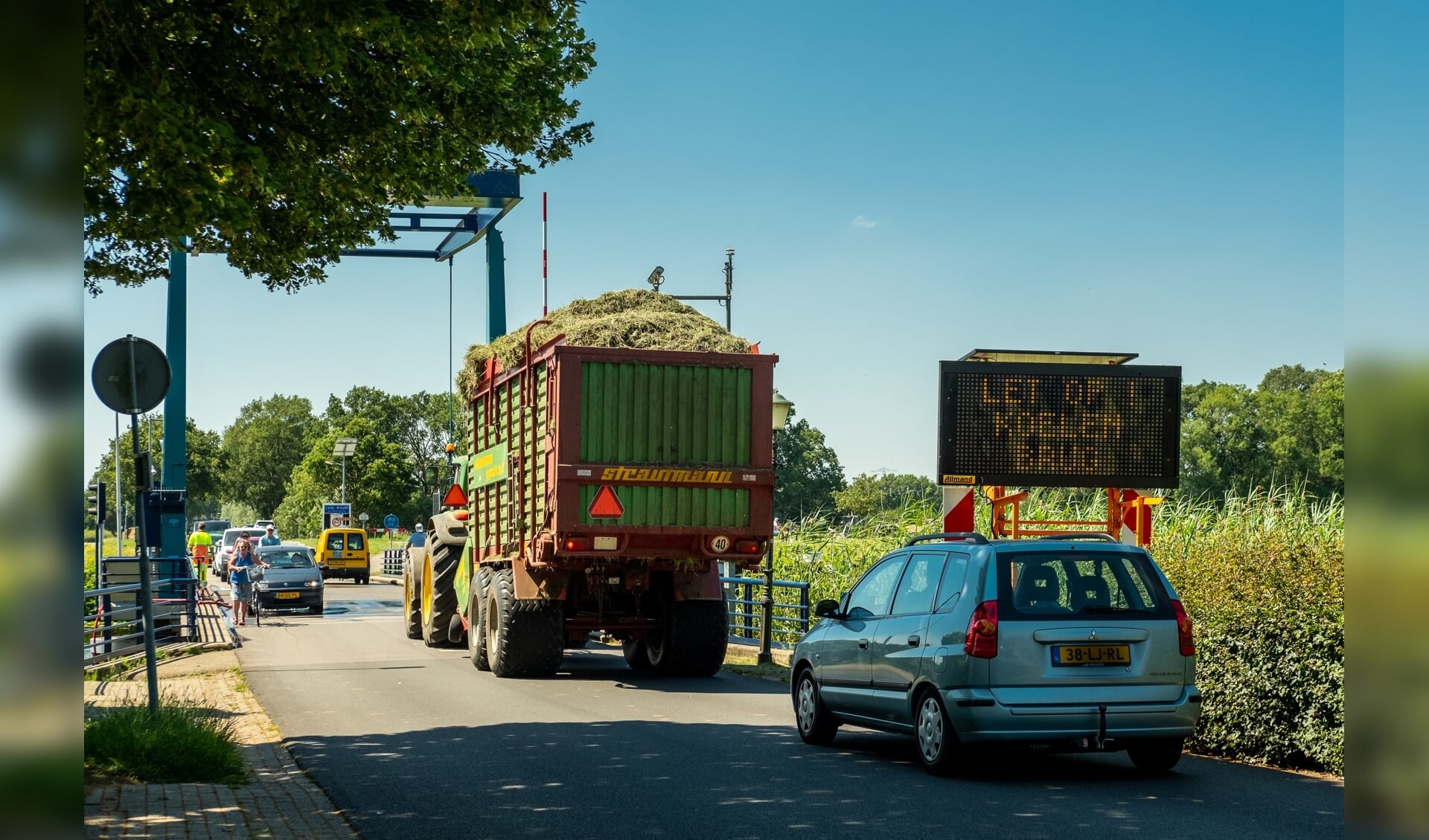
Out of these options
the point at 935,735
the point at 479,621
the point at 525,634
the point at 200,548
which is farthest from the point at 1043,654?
the point at 200,548

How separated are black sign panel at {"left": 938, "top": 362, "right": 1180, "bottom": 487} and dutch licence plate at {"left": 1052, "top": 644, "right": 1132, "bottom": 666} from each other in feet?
14.0

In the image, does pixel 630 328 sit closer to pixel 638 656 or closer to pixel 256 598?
pixel 638 656

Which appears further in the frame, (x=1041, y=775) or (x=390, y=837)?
(x=1041, y=775)

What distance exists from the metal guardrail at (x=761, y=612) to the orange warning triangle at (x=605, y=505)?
462 cm

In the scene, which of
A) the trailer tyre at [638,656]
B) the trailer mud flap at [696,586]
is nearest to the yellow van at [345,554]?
the trailer tyre at [638,656]

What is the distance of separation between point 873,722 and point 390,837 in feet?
14.2

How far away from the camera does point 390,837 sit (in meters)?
7.81

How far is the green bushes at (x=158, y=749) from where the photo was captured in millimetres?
9078

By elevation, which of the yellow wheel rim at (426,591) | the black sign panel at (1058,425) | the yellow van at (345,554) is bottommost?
the yellow van at (345,554)

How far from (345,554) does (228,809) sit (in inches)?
1984

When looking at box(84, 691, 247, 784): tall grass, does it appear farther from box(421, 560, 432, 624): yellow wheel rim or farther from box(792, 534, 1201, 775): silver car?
box(421, 560, 432, 624): yellow wheel rim

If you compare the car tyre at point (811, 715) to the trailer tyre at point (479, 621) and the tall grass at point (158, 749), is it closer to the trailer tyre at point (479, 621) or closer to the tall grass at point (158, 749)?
the tall grass at point (158, 749)
